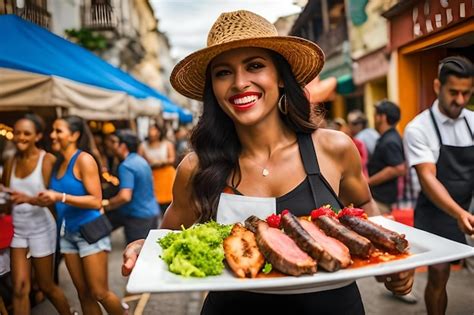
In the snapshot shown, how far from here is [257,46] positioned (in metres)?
1.87

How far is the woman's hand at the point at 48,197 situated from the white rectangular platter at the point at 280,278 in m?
1.56

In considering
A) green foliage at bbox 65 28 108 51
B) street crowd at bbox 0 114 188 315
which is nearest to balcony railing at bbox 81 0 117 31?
green foliage at bbox 65 28 108 51

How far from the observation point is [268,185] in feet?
6.37

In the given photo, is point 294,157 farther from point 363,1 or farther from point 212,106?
point 363,1

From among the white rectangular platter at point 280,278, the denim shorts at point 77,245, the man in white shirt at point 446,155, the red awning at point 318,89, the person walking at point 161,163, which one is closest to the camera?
the white rectangular platter at point 280,278

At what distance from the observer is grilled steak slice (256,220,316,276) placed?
142 cm

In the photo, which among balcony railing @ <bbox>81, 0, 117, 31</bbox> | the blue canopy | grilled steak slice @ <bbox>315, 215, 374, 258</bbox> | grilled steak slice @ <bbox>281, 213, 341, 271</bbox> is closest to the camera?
grilled steak slice @ <bbox>281, 213, 341, 271</bbox>

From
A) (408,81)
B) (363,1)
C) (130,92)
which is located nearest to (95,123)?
(130,92)

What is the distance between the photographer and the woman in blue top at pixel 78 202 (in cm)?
312

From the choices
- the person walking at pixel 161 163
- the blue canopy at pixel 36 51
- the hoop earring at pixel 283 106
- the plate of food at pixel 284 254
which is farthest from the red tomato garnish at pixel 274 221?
the person walking at pixel 161 163

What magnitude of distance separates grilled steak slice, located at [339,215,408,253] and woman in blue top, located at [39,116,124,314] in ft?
6.38

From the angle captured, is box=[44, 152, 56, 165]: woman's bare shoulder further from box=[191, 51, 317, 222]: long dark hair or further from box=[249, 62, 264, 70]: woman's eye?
box=[249, 62, 264, 70]: woman's eye

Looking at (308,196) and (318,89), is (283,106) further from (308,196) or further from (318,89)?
(318,89)

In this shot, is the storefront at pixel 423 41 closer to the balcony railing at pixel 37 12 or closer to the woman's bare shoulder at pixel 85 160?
the balcony railing at pixel 37 12
